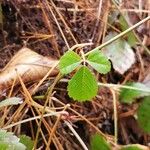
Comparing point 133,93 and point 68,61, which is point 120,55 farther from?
point 68,61

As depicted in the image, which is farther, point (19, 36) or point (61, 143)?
point (19, 36)

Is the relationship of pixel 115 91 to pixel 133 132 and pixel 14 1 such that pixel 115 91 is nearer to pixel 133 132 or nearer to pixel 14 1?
pixel 133 132

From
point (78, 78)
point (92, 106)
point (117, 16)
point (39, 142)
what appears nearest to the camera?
point (78, 78)

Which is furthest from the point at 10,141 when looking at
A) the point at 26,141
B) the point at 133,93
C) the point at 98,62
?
the point at 133,93

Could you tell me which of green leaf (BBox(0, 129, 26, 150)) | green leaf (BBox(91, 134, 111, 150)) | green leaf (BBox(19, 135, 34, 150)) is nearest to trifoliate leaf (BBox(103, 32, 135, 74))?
green leaf (BBox(91, 134, 111, 150))

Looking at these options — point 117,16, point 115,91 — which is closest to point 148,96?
point 115,91

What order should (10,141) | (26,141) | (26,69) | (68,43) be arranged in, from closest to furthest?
(10,141)
(26,141)
(26,69)
(68,43)

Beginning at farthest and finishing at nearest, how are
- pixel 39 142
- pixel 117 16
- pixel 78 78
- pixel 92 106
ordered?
pixel 117 16, pixel 92 106, pixel 39 142, pixel 78 78

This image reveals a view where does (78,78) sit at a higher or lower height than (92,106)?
higher

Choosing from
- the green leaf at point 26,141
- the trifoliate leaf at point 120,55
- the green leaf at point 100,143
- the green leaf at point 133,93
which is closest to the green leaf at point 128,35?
the trifoliate leaf at point 120,55
